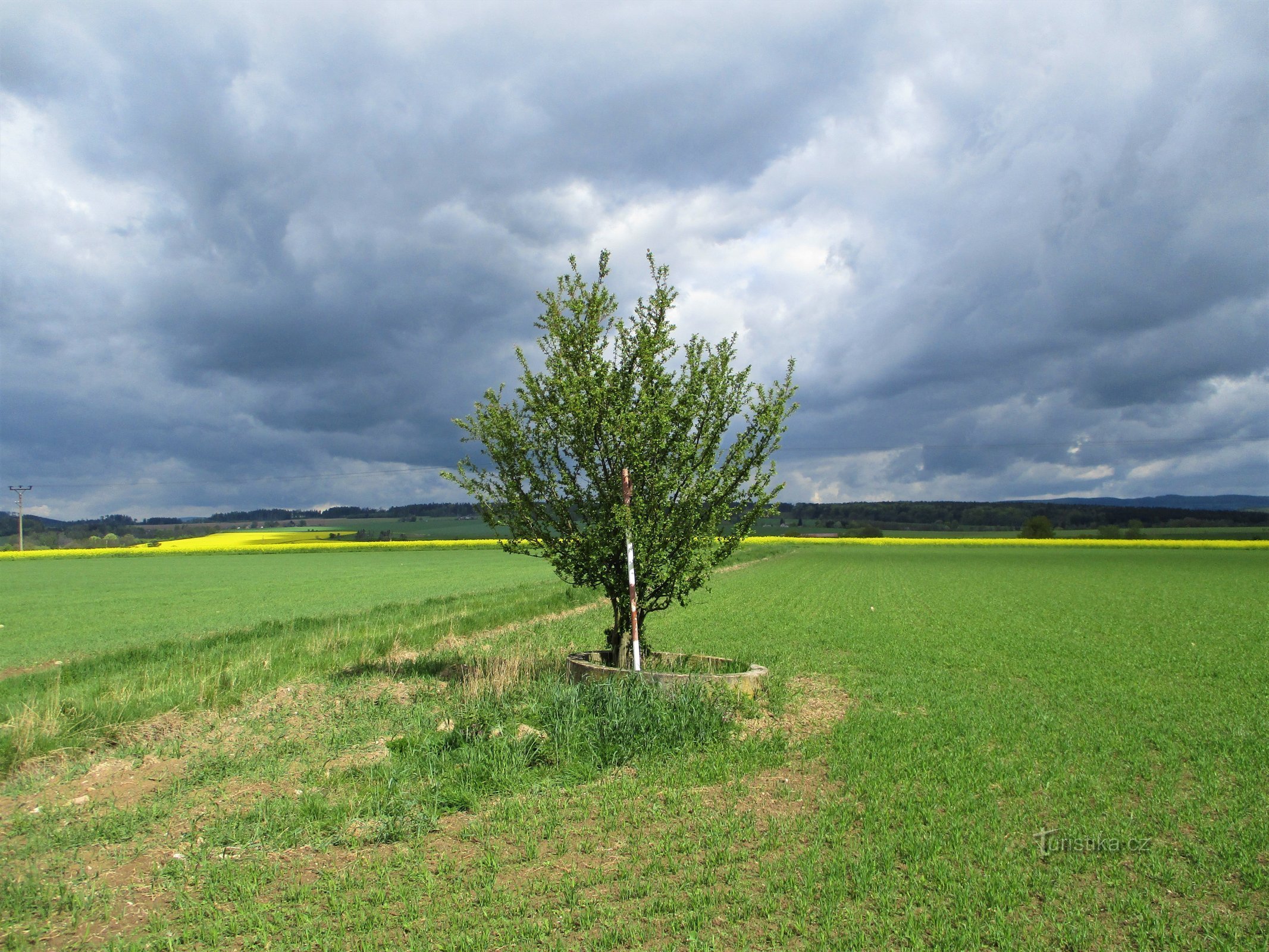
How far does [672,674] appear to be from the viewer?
33.3ft

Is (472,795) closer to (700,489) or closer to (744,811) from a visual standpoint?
(744,811)

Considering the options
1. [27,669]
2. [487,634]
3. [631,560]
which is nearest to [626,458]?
[631,560]

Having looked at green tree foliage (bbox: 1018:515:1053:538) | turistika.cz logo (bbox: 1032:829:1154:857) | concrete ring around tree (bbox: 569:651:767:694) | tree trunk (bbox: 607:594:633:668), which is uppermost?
tree trunk (bbox: 607:594:633:668)

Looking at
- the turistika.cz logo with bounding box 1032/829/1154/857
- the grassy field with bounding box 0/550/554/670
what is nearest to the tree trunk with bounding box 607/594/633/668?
the turistika.cz logo with bounding box 1032/829/1154/857

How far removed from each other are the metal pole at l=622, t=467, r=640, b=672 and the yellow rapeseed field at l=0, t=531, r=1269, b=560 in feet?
226

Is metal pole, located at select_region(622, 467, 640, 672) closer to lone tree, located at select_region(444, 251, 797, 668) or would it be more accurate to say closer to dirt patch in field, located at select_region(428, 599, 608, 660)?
lone tree, located at select_region(444, 251, 797, 668)

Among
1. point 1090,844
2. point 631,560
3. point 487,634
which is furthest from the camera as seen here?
point 487,634

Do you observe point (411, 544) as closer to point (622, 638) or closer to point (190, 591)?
point (190, 591)

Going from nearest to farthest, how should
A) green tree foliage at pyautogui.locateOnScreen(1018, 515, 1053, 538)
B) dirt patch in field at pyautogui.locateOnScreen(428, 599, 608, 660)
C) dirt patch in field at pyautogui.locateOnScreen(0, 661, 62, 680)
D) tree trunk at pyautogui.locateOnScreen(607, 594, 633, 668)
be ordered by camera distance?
tree trunk at pyautogui.locateOnScreen(607, 594, 633, 668) < dirt patch in field at pyautogui.locateOnScreen(0, 661, 62, 680) < dirt patch in field at pyautogui.locateOnScreen(428, 599, 608, 660) < green tree foliage at pyautogui.locateOnScreen(1018, 515, 1053, 538)

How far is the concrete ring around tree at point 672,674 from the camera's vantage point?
990cm

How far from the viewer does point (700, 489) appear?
36.9ft

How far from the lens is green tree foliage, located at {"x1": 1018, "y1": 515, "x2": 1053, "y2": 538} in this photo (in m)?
103

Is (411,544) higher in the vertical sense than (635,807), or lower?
higher

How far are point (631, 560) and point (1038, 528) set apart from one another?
4248 inches
